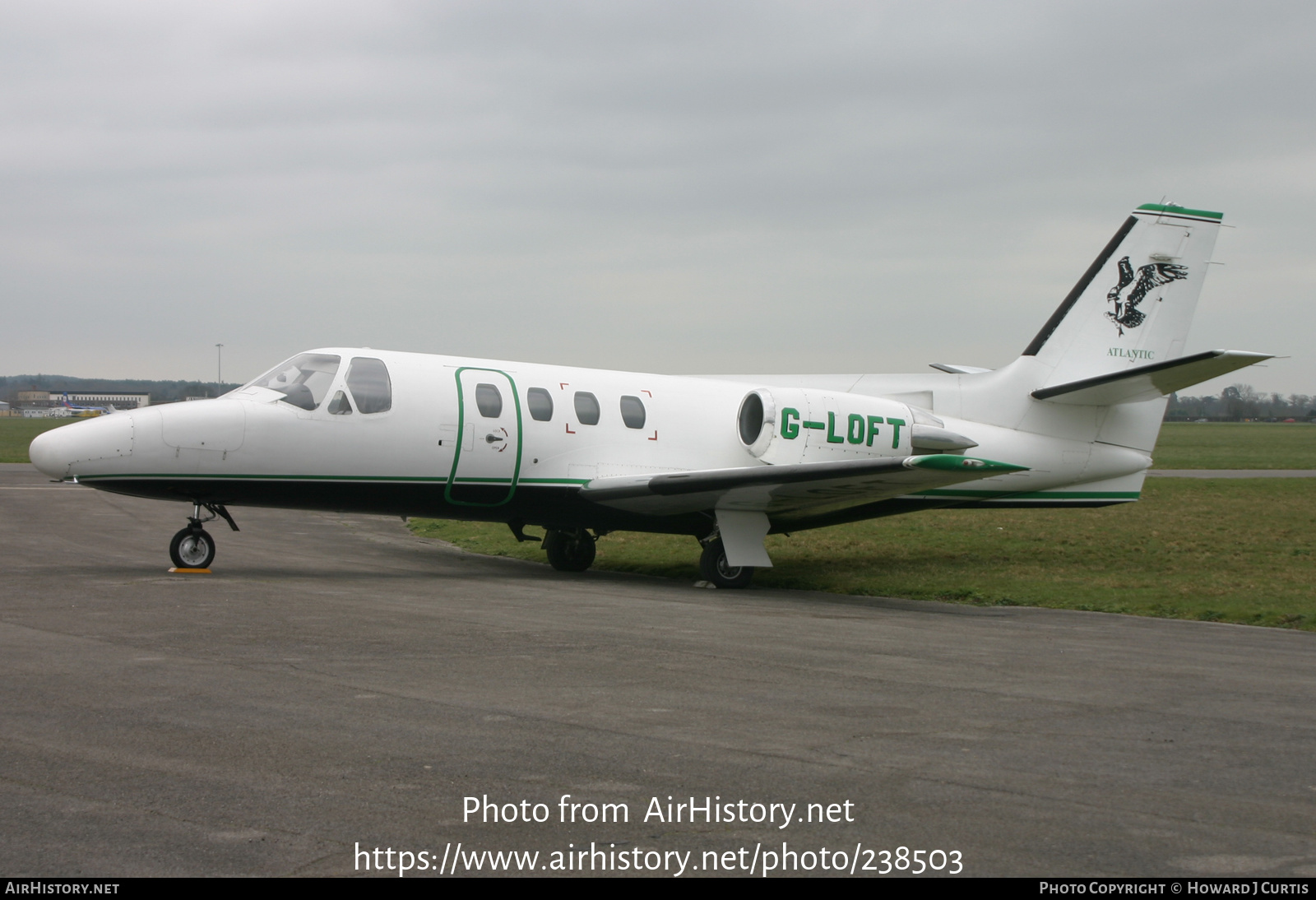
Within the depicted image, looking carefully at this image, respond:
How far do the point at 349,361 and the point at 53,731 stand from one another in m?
9.27

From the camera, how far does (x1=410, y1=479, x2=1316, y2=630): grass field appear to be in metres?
14.8

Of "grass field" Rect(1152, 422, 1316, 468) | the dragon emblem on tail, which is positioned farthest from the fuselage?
"grass field" Rect(1152, 422, 1316, 468)

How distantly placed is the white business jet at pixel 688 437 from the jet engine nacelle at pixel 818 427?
1.2 inches

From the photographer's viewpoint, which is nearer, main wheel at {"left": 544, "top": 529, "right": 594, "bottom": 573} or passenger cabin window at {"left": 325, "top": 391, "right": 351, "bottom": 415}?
passenger cabin window at {"left": 325, "top": 391, "right": 351, "bottom": 415}

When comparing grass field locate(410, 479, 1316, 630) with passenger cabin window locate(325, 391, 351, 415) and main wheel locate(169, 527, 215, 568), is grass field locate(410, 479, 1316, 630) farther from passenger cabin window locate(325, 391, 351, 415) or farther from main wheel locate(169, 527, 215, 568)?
main wheel locate(169, 527, 215, 568)

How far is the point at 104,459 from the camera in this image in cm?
1359

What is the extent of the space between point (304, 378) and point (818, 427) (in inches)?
290

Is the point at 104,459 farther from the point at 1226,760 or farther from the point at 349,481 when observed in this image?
the point at 1226,760

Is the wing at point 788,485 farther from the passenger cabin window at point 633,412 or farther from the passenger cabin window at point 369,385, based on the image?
the passenger cabin window at point 369,385

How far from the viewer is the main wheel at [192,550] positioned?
14.1 metres

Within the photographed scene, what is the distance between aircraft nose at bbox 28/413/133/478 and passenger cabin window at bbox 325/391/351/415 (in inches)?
92.4

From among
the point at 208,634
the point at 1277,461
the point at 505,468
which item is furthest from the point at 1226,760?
the point at 1277,461

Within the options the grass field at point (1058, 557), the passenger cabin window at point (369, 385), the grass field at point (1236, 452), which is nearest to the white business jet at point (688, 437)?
the passenger cabin window at point (369, 385)

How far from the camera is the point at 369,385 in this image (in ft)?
49.2
